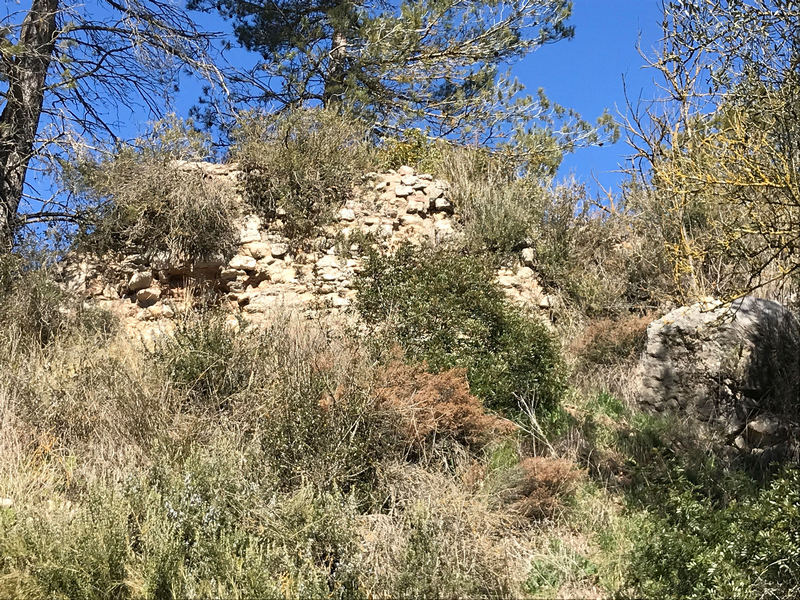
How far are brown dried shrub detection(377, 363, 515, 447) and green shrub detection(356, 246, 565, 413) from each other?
2.28ft

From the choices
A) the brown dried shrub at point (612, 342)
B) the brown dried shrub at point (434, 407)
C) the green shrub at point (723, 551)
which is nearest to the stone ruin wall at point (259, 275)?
the brown dried shrub at point (612, 342)

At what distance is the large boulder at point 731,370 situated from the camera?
23.7ft

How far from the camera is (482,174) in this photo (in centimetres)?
1235

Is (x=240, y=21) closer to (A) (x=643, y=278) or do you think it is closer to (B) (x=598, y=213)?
(B) (x=598, y=213)

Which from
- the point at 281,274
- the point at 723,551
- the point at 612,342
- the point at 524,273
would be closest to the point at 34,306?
the point at 281,274

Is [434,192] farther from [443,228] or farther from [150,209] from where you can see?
[150,209]

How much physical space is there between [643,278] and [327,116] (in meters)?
5.35

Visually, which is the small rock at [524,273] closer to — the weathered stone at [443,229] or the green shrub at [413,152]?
Answer: the weathered stone at [443,229]

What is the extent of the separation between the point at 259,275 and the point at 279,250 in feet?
1.55

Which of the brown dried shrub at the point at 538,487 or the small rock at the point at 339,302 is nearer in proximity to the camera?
the brown dried shrub at the point at 538,487

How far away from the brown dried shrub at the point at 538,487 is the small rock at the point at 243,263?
17.5 feet

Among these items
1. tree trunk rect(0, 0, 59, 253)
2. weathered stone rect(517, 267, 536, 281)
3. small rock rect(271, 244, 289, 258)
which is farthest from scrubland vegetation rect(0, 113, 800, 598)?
tree trunk rect(0, 0, 59, 253)

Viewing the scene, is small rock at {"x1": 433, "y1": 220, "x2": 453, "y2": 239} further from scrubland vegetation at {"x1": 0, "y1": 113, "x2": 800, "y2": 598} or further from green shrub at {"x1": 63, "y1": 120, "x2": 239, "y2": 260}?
green shrub at {"x1": 63, "y1": 120, "x2": 239, "y2": 260}

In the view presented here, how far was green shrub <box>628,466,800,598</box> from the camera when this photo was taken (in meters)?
4.77
